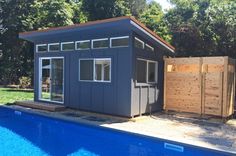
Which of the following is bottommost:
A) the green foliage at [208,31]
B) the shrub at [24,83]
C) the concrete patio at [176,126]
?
the concrete patio at [176,126]

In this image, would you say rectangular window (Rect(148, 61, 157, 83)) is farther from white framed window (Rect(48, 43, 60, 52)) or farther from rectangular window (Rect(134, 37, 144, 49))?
white framed window (Rect(48, 43, 60, 52))

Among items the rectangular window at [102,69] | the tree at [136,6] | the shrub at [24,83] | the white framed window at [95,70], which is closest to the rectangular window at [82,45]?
the white framed window at [95,70]

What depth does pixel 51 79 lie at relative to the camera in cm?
1317

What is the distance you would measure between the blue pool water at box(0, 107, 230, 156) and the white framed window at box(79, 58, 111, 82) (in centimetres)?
216

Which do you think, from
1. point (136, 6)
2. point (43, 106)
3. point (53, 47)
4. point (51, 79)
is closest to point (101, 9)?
point (136, 6)

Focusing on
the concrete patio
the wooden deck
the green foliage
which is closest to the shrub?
the wooden deck

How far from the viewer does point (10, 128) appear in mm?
9922

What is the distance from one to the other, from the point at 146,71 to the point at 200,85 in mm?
2123

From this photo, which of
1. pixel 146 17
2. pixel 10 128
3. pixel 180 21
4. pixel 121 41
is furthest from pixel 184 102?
pixel 146 17

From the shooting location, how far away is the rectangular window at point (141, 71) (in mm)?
10720

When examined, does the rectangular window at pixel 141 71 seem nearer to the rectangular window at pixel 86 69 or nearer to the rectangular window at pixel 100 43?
the rectangular window at pixel 100 43

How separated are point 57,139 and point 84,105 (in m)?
3.27

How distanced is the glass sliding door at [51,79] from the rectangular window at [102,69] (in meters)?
2.19

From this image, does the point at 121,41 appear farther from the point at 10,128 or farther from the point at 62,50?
the point at 10,128
